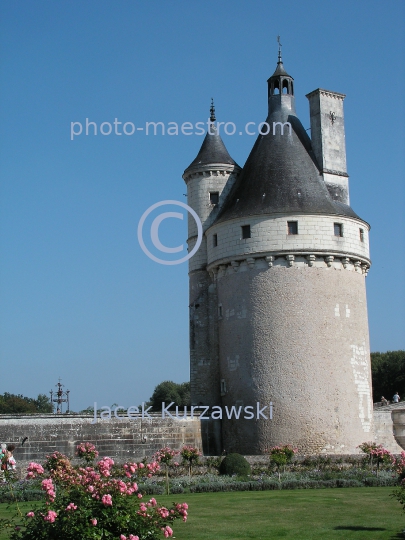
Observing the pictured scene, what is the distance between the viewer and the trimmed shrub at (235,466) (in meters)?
21.8

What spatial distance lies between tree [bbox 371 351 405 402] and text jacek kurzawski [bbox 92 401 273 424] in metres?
30.4

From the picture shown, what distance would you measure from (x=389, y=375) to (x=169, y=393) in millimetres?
20398

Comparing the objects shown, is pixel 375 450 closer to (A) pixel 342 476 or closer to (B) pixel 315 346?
(A) pixel 342 476

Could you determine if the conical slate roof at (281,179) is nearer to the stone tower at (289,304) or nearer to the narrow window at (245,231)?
the stone tower at (289,304)

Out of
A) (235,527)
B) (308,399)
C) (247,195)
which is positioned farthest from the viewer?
(247,195)

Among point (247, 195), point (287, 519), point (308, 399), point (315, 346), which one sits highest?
point (247, 195)

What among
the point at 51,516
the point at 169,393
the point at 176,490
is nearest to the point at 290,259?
the point at 176,490

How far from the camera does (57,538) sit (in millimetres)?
8484

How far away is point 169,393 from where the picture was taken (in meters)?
68.1

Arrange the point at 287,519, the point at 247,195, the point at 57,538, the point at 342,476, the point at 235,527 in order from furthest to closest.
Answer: the point at 247,195 → the point at 342,476 → the point at 287,519 → the point at 235,527 → the point at 57,538

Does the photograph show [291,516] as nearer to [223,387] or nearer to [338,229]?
[223,387]

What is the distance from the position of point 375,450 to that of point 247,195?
36.8 feet

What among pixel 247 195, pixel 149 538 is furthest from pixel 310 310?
pixel 149 538

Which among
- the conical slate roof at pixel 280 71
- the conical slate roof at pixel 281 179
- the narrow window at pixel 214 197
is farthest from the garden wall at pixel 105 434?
the conical slate roof at pixel 280 71
